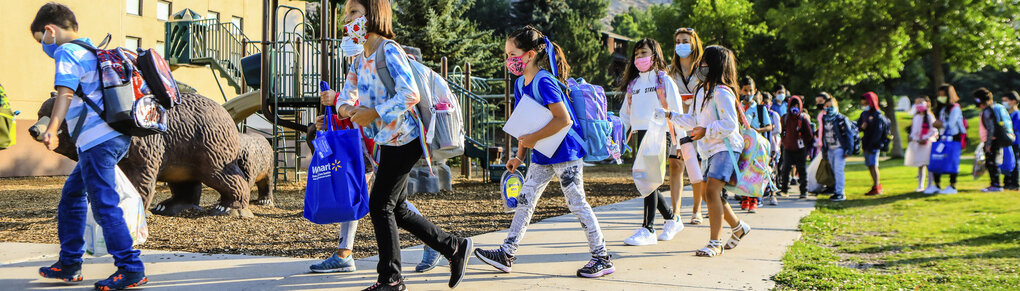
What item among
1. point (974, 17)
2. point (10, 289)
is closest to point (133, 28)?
point (10, 289)

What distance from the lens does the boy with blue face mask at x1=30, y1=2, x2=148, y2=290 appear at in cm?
427

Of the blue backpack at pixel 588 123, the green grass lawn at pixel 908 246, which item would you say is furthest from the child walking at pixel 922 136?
the blue backpack at pixel 588 123

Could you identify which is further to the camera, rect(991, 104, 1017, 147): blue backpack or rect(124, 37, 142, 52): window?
rect(124, 37, 142, 52): window

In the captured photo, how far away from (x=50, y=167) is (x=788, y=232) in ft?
60.9

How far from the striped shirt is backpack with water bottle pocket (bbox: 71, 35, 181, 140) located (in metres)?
0.02

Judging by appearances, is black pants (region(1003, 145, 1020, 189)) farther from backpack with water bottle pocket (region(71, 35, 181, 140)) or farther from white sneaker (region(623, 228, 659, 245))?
backpack with water bottle pocket (region(71, 35, 181, 140))

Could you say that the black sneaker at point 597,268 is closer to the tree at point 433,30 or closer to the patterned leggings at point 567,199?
the patterned leggings at point 567,199

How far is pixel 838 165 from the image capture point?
11906 mm

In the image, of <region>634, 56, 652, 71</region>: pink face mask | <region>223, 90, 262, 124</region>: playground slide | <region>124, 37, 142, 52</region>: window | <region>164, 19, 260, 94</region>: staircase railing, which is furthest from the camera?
<region>124, 37, 142, 52</region>: window

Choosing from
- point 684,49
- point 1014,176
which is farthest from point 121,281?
point 1014,176

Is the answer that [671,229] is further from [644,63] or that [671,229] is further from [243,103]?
[243,103]

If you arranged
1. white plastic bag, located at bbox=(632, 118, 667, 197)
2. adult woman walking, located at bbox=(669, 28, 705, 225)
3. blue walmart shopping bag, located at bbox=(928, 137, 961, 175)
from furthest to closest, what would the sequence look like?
blue walmart shopping bag, located at bbox=(928, 137, 961, 175) → adult woman walking, located at bbox=(669, 28, 705, 225) → white plastic bag, located at bbox=(632, 118, 667, 197)

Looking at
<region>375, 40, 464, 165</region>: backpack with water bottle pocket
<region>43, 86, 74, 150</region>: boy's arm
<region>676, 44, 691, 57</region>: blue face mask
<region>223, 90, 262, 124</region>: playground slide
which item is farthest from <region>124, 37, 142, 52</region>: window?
<region>375, 40, 464, 165</region>: backpack with water bottle pocket

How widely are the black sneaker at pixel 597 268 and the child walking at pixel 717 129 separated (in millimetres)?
1129
